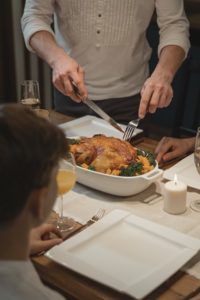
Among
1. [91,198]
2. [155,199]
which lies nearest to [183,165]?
[155,199]

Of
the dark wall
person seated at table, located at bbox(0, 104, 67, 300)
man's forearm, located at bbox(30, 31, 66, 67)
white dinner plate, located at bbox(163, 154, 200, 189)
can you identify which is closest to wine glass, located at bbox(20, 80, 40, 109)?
man's forearm, located at bbox(30, 31, 66, 67)

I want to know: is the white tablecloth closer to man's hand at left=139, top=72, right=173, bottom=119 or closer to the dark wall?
man's hand at left=139, top=72, right=173, bottom=119

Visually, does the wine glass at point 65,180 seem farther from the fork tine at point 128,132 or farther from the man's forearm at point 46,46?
the man's forearm at point 46,46

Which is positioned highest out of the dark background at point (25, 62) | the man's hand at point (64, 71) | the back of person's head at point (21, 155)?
the back of person's head at point (21, 155)

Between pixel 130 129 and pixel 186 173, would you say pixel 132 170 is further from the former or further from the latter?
pixel 130 129

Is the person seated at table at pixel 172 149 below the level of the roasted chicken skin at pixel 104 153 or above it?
below

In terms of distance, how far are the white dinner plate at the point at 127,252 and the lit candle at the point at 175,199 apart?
0.40 feet

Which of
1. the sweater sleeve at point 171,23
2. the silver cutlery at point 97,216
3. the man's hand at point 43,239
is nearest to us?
the man's hand at point 43,239

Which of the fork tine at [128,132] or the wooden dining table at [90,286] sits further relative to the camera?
the fork tine at [128,132]

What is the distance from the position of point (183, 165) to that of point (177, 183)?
24 centimetres

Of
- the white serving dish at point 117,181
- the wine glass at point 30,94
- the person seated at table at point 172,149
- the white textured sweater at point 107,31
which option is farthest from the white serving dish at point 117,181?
the white textured sweater at point 107,31

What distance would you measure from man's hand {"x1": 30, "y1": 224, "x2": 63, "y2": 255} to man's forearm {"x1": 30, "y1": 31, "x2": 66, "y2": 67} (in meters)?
0.85

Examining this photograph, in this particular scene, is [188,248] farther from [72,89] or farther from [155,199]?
[72,89]

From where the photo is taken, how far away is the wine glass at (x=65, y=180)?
133 cm
